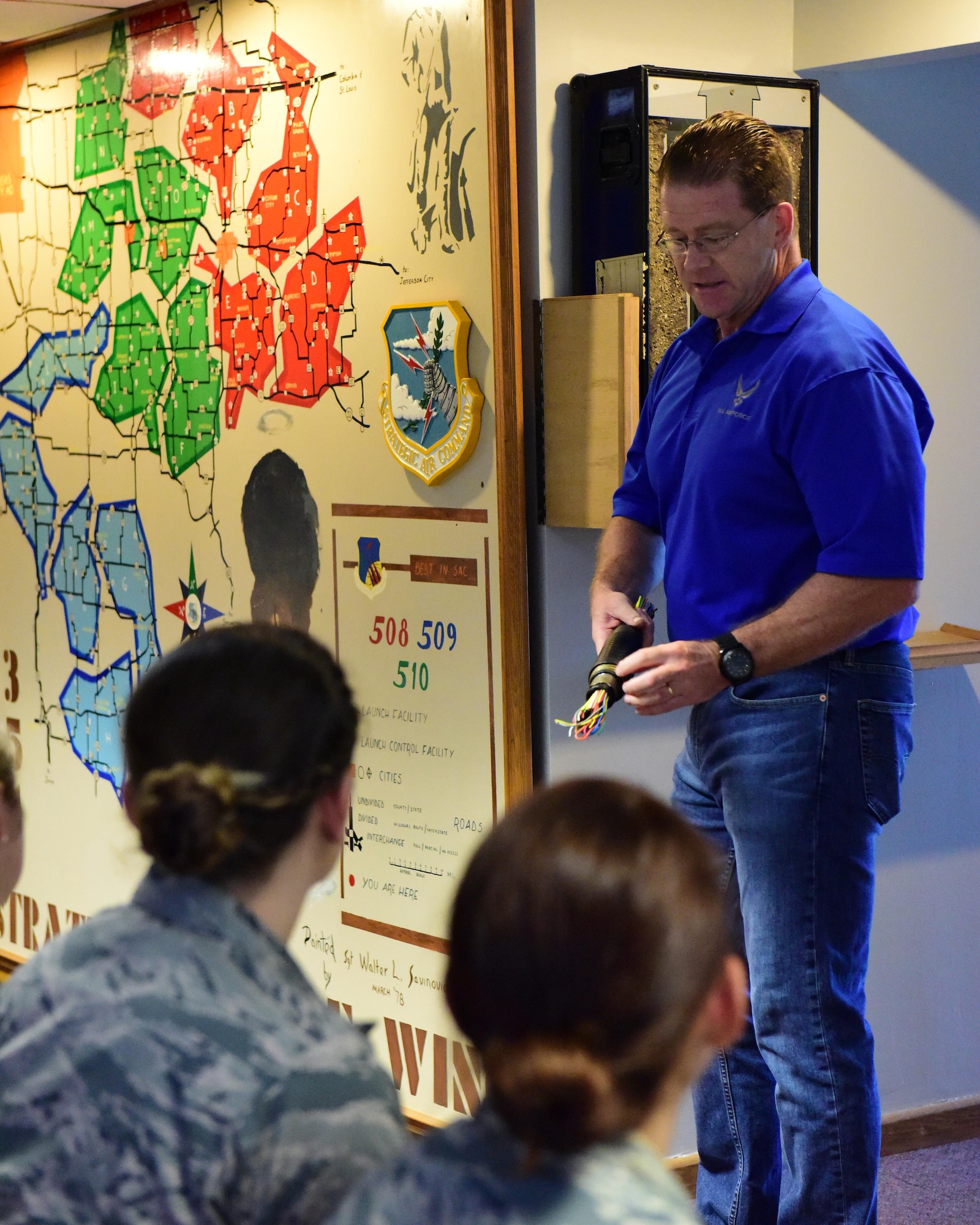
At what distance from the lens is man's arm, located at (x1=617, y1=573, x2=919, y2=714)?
Result: 1875 mm

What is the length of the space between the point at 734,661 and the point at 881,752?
23 cm

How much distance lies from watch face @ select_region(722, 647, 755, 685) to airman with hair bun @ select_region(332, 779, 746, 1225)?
1.07m

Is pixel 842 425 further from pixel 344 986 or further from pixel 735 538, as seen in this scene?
pixel 344 986

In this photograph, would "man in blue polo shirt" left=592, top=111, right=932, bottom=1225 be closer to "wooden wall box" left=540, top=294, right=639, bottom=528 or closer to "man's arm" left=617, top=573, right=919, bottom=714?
"man's arm" left=617, top=573, right=919, bottom=714

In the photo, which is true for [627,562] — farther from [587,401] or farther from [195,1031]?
Result: [195,1031]

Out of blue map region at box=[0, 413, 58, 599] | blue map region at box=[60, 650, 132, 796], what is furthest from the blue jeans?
blue map region at box=[0, 413, 58, 599]

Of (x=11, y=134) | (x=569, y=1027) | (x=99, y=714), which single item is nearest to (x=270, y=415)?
(x=99, y=714)

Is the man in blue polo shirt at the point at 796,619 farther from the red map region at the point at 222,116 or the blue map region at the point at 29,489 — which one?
the blue map region at the point at 29,489

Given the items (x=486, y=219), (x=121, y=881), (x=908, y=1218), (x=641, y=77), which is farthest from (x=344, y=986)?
(x=641, y=77)

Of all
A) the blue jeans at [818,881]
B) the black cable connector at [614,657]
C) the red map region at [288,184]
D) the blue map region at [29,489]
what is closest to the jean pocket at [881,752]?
the blue jeans at [818,881]

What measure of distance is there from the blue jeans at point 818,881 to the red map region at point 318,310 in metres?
1.24

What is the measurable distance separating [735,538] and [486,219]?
2.82 feet

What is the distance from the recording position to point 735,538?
1.99 metres

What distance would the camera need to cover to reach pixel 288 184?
2.92 m
